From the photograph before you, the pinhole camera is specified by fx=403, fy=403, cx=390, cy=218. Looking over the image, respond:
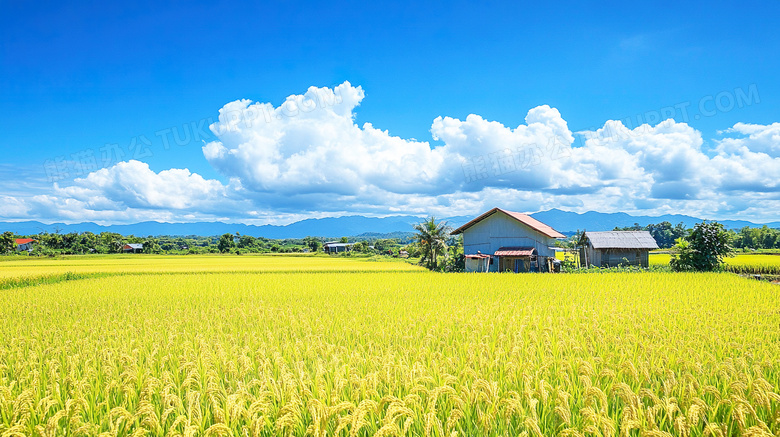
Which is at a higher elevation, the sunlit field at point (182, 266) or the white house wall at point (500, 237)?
the white house wall at point (500, 237)

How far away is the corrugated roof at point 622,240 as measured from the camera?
112ft

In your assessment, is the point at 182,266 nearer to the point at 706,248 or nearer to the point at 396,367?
the point at 396,367

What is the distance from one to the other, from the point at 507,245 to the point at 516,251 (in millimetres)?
1365

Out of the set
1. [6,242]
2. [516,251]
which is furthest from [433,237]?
[6,242]

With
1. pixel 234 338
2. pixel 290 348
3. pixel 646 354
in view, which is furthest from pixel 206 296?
pixel 646 354

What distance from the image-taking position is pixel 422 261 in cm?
3719

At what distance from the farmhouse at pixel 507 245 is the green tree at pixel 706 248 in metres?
8.18

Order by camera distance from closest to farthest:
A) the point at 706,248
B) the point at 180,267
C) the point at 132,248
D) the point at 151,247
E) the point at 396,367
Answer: the point at 396,367 < the point at 706,248 < the point at 180,267 < the point at 151,247 < the point at 132,248

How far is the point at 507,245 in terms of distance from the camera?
103ft

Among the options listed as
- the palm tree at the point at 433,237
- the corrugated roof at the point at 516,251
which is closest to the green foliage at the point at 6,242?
the palm tree at the point at 433,237

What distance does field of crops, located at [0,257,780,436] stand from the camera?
310 centimetres

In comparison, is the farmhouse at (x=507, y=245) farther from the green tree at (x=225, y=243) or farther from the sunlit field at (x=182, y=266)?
the green tree at (x=225, y=243)

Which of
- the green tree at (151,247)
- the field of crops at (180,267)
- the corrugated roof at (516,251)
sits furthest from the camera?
the green tree at (151,247)

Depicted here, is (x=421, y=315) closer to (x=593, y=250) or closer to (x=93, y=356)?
(x=93, y=356)
